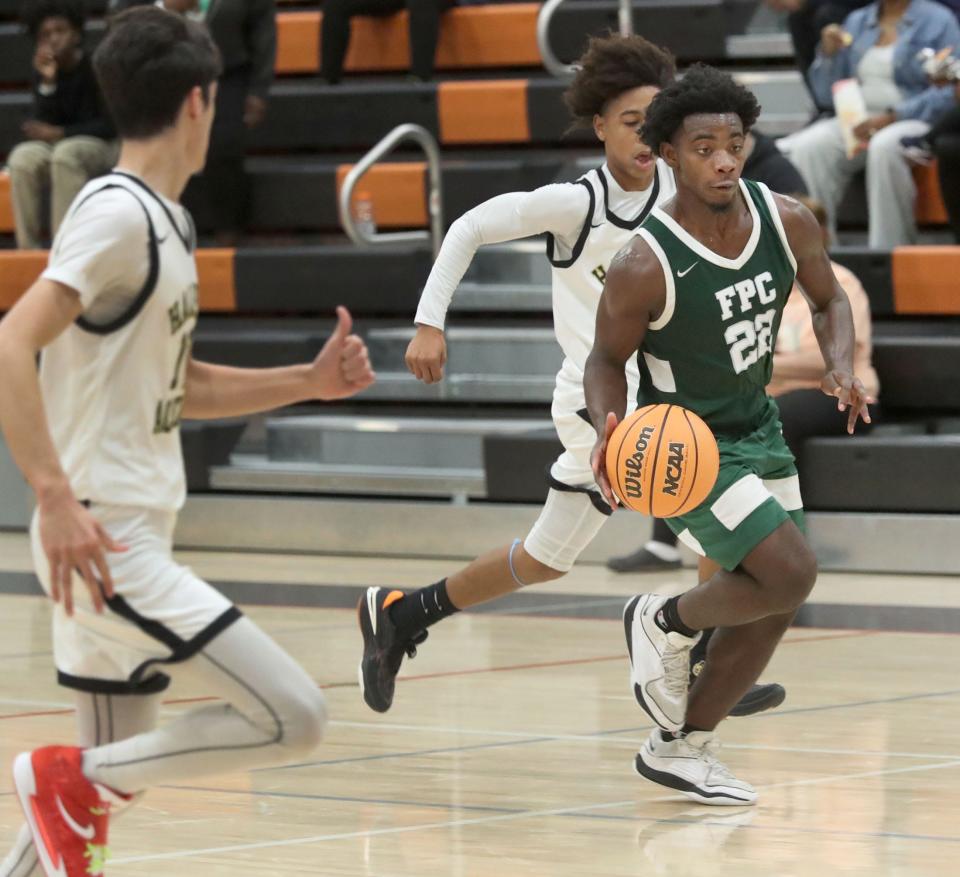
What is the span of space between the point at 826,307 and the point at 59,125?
7.07 metres

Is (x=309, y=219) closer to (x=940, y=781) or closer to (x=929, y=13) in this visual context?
(x=929, y=13)

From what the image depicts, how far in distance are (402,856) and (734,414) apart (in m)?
1.21

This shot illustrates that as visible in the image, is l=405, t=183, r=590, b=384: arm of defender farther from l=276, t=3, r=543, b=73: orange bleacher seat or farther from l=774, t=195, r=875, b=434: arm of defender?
l=276, t=3, r=543, b=73: orange bleacher seat

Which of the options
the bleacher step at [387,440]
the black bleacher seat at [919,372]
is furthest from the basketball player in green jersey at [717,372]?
the bleacher step at [387,440]

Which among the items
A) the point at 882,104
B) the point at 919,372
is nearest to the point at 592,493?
the point at 919,372

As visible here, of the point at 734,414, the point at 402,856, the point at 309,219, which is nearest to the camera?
the point at 402,856

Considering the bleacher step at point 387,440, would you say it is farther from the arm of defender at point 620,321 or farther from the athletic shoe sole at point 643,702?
the arm of defender at point 620,321

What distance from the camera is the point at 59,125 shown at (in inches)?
420

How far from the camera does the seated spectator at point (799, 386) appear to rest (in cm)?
788

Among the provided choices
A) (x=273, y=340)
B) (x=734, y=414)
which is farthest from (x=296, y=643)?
(x=273, y=340)

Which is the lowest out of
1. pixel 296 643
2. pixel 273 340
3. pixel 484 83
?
pixel 296 643

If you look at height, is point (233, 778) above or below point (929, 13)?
below

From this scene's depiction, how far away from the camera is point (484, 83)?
34.3 ft

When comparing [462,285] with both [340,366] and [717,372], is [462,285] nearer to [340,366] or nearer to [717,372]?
[717,372]
